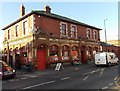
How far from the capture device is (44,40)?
2322cm

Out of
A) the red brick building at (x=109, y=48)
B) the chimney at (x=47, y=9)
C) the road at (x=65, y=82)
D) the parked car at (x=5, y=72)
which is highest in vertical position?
the chimney at (x=47, y=9)

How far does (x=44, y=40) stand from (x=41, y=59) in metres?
2.61

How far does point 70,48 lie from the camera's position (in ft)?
91.1

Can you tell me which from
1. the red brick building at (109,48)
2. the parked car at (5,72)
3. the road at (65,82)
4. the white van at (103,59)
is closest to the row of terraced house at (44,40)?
the white van at (103,59)

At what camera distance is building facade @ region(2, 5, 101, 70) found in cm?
2269

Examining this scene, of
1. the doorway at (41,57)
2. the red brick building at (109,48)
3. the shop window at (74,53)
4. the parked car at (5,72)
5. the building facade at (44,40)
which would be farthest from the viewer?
A: the red brick building at (109,48)

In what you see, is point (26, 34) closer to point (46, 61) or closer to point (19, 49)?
point (19, 49)

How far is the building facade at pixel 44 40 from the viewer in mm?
22688

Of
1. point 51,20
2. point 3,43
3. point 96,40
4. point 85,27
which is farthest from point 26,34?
point 96,40

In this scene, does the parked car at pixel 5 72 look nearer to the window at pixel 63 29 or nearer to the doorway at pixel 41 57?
the doorway at pixel 41 57

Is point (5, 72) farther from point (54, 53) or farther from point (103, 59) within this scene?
point (103, 59)

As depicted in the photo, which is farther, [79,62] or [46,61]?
[79,62]

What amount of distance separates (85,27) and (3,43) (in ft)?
50.5

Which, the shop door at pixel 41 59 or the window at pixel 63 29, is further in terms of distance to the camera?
the window at pixel 63 29
